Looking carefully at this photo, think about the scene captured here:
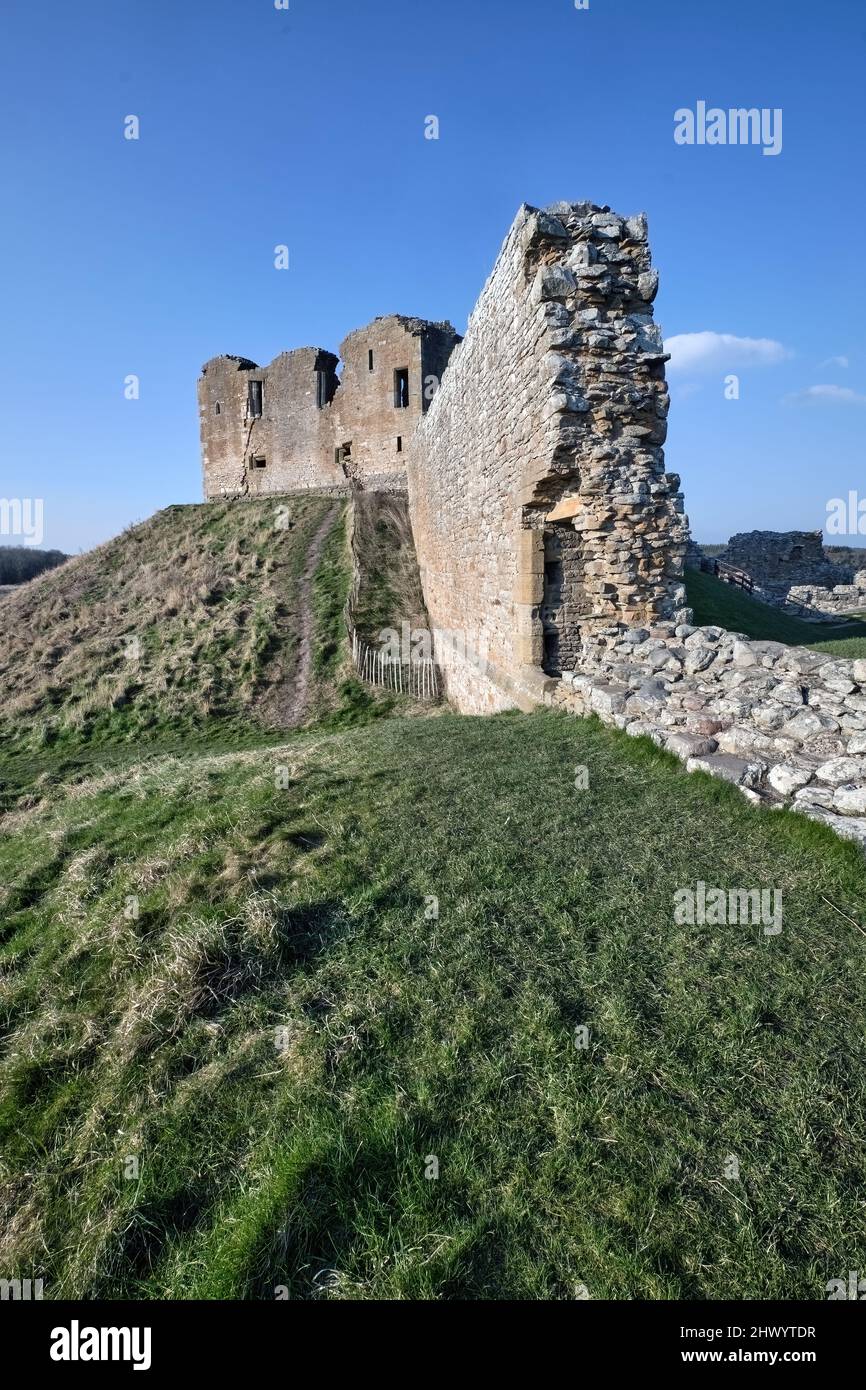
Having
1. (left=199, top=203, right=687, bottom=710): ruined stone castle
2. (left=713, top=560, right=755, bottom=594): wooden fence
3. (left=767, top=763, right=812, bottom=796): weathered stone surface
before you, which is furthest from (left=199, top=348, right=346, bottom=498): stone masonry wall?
(left=767, top=763, right=812, bottom=796): weathered stone surface

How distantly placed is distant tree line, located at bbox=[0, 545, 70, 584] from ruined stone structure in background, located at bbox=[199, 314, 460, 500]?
89.8 ft

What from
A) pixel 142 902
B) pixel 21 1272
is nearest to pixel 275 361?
pixel 142 902

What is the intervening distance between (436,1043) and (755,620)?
14.1m

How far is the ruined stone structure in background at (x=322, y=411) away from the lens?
31.4m

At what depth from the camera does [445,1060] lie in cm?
301

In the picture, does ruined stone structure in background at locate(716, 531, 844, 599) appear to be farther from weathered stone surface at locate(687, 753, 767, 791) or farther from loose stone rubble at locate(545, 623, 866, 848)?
weathered stone surface at locate(687, 753, 767, 791)

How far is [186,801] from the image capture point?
6.82 meters

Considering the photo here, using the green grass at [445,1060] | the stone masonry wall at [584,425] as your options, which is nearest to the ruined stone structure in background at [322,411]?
the stone masonry wall at [584,425]

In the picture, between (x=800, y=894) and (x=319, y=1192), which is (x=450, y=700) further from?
(x=319, y=1192)

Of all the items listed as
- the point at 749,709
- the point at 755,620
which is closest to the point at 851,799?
the point at 749,709

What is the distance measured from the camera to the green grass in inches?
90.2

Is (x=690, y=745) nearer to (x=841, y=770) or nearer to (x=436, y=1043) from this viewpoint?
(x=841, y=770)

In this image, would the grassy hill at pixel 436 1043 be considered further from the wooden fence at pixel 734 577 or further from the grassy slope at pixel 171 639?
the wooden fence at pixel 734 577

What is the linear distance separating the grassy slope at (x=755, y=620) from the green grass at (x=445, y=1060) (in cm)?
829
